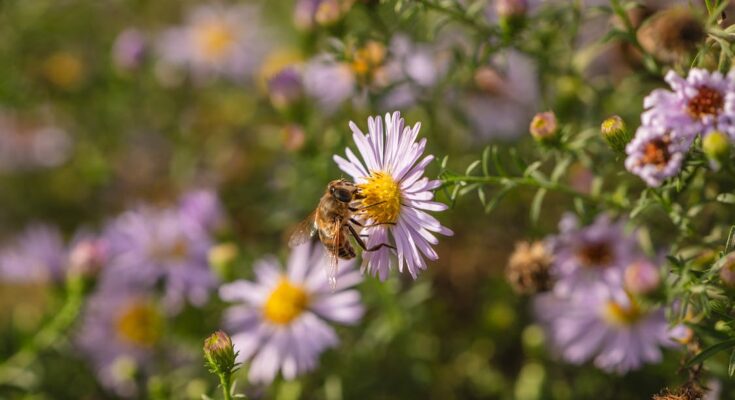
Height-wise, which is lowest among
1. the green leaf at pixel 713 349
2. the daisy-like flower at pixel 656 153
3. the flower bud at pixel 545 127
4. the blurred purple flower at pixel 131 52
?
the green leaf at pixel 713 349

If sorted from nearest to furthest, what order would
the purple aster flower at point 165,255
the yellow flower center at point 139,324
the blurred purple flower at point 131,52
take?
the purple aster flower at point 165,255 < the yellow flower center at point 139,324 < the blurred purple flower at point 131,52

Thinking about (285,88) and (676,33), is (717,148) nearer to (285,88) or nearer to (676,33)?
(676,33)

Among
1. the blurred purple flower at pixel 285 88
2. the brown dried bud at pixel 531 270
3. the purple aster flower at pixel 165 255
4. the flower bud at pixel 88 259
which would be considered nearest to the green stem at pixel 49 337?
the flower bud at pixel 88 259

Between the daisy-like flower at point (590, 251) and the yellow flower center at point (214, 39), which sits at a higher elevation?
the yellow flower center at point (214, 39)

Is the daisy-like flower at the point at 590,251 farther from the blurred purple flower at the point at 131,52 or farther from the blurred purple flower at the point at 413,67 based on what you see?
the blurred purple flower at the point at 131,52

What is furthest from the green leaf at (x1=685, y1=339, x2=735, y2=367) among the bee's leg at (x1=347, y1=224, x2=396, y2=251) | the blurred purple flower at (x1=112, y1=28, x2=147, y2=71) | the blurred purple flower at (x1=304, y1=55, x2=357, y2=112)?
the blurred purple flower at (x1=112, y1=28, x2=147, y2=71)

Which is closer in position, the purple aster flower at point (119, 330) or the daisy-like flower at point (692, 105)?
the daisy-like flower at point (692, 105)

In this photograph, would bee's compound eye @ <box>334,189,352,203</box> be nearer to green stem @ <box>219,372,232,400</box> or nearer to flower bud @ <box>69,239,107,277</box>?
green stem @ <box>219,372,232,400</box>
